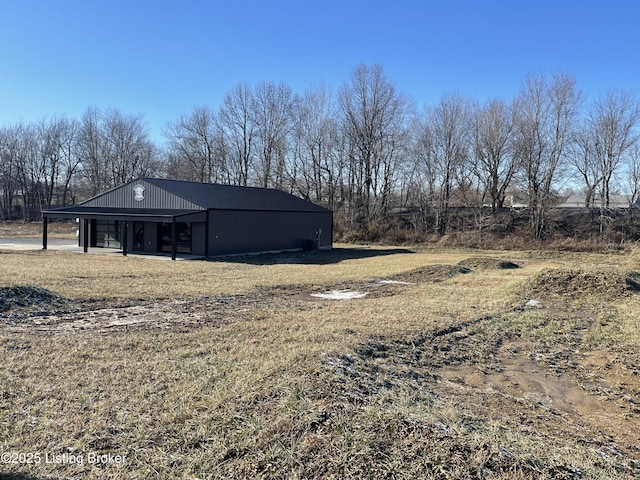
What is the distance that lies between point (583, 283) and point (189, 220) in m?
15.5

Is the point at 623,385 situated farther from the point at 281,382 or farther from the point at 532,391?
the point at 281,382

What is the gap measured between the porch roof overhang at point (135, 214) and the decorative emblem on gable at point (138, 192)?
0.63 m

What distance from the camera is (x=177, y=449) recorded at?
3275 millimetres

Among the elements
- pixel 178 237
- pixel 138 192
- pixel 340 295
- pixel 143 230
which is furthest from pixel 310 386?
pixel 138 192

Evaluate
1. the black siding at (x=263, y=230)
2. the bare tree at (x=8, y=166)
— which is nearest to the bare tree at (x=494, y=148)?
the black siding at (x=263, y=230)

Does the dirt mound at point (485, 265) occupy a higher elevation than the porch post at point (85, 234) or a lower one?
lower

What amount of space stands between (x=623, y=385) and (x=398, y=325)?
3253 millimetres

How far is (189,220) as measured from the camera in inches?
832

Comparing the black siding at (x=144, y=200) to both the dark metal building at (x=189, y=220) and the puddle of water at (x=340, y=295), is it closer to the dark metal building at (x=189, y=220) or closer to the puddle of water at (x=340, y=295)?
the dark metal building at (x=189, y=220)

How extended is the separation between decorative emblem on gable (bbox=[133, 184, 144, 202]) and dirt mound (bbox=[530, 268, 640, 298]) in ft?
61.6

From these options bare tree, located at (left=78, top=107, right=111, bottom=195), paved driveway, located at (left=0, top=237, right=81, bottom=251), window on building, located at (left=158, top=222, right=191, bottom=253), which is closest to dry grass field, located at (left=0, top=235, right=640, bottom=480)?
window on building, located at (left=158, top=222, right=191, bottom=253)

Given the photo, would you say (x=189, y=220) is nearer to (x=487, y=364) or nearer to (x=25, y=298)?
(x=25, y=298)

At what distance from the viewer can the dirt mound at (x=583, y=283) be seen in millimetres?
12141

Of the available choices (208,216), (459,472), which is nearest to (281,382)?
(459,472)
